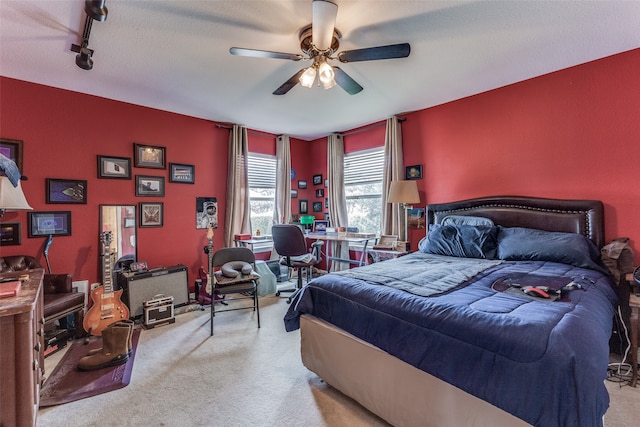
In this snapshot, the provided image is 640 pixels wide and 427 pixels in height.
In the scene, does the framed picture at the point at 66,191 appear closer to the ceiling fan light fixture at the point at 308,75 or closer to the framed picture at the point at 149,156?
the framed picture at the point at 149,156

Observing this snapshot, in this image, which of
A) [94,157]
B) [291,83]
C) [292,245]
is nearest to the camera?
[291,83]

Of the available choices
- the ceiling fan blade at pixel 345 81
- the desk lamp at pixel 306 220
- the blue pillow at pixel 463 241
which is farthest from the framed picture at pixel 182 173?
the blue pillow at pixel 463 241

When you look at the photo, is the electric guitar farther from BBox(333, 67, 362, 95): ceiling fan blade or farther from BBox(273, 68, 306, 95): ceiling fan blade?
BBox(333, 67, 362, 95): ceiling fan blade

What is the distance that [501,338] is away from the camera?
116cm

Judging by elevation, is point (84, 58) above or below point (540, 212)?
above

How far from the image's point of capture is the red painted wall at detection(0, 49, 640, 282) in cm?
252

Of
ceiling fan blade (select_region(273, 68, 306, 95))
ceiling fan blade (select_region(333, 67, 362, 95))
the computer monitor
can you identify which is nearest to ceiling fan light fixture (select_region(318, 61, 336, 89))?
ceiling fan blade (select_region(333, 67, 362, 95))

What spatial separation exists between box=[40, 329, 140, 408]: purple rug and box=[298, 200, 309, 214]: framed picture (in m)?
3.43

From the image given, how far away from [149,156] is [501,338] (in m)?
4.00

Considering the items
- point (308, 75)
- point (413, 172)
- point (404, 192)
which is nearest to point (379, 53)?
point (308, 75)

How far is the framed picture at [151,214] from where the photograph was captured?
11.6ft

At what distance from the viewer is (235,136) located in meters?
4.28

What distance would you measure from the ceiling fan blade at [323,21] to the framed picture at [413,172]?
2.38 m

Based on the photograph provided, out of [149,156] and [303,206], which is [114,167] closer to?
[149,156]
